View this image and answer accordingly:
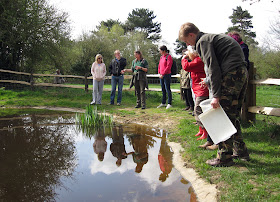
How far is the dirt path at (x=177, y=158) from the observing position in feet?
9.28

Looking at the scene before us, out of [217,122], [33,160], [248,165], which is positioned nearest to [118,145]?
[33,160]

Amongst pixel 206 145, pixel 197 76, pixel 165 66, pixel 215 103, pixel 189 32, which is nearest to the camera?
pixel 215 103

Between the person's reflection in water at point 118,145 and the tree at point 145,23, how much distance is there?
1709 inches

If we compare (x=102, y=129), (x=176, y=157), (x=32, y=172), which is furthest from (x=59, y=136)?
(x=176, y=157)

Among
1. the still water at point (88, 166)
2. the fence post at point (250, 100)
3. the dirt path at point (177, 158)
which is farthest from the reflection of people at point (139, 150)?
the fence post at point (250, 100)

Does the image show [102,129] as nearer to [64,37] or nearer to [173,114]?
[173,114]

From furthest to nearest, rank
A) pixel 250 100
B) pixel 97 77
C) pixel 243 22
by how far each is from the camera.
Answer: pixel 243 22, pixel 97 77, pixel 250 100

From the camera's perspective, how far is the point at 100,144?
4852 millimetres

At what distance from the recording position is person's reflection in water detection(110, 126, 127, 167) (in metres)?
4.17

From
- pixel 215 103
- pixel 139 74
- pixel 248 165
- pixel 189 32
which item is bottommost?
pixel 248 165

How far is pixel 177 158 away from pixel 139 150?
0.75m

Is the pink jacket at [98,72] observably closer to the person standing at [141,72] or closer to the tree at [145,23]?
the person standing at [141,72]

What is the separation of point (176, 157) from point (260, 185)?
1.44 meters

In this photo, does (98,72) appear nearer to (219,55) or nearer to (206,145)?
(206,145)
